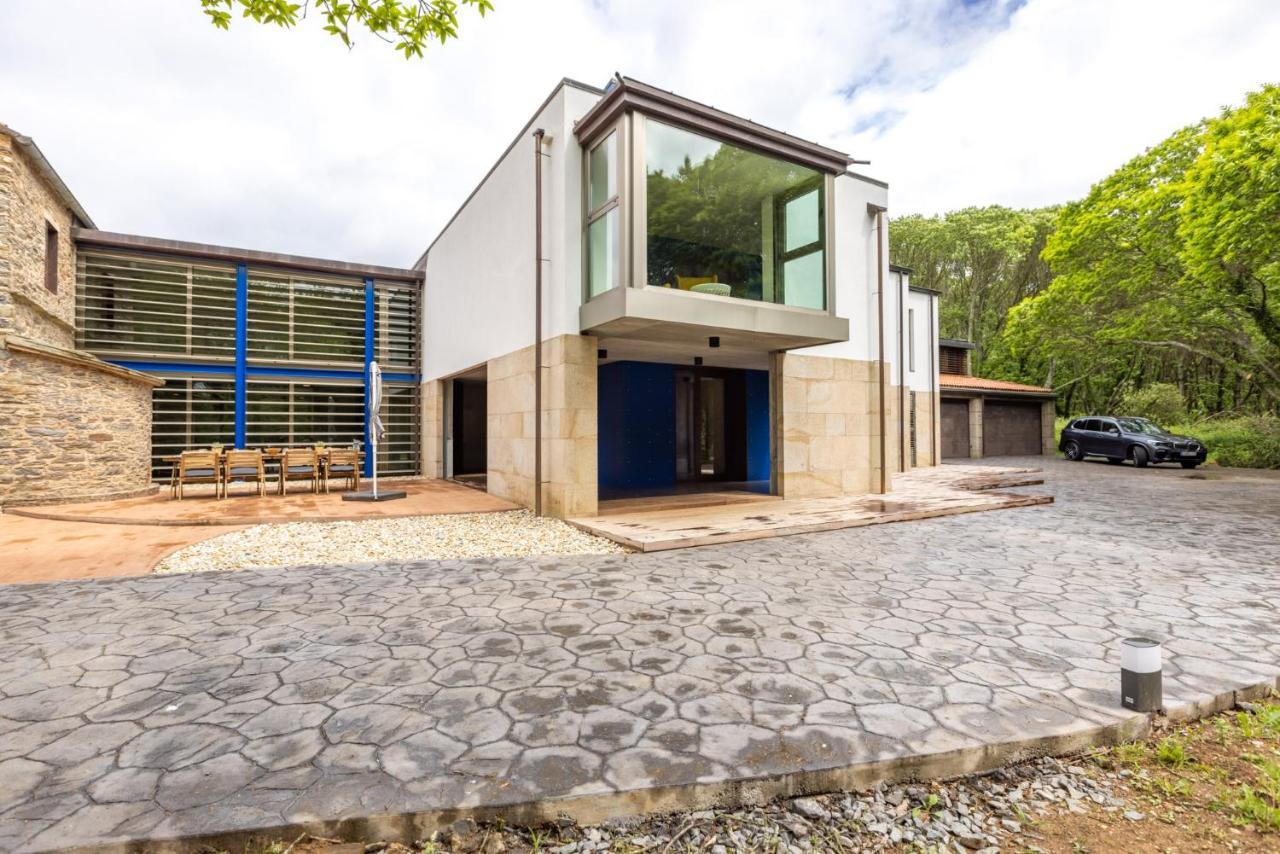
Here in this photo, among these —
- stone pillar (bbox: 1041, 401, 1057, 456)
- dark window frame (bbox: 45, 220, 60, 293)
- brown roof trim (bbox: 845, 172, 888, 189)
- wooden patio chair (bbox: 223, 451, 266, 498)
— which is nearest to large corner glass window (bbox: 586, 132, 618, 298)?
brown roof trim (bbox: 845, 172, 888, 189)

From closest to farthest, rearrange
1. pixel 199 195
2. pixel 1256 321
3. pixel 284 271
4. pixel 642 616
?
pixel 642 616
pixel 284 271
pixel 1256 321
pixel 199 195

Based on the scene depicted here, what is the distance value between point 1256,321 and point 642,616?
22481 mm

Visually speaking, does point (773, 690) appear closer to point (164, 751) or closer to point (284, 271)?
point (164, 751)

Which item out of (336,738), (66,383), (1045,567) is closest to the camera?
(336,738)

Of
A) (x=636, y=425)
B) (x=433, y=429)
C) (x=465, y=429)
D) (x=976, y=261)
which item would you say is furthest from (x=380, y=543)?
(x=976, y=261)

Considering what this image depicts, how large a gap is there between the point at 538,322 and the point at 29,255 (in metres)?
9.96

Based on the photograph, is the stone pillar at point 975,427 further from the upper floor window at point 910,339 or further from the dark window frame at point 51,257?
the dark window frame at point 51,257

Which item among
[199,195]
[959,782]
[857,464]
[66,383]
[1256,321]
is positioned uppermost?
[199,195]

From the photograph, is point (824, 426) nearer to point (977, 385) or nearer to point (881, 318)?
point (881, 318)

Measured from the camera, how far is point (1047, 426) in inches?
933

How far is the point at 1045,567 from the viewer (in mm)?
5586

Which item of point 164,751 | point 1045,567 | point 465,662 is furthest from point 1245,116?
point 164,751

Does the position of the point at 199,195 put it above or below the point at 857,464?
above

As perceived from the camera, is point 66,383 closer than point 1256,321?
Yes
